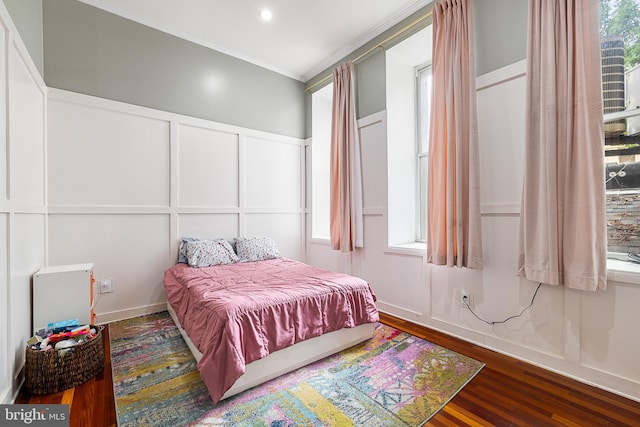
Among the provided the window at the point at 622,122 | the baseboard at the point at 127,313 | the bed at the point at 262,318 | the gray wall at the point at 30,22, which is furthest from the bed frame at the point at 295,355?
the gray wall at the point at 30,22

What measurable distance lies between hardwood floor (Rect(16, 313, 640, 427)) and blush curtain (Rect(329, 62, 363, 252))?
5.95ft

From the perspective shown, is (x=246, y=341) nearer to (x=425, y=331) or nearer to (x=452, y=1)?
(x=425, y=331)

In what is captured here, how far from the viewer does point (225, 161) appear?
3.57 m

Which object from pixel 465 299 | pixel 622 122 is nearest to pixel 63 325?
pixel 465 299

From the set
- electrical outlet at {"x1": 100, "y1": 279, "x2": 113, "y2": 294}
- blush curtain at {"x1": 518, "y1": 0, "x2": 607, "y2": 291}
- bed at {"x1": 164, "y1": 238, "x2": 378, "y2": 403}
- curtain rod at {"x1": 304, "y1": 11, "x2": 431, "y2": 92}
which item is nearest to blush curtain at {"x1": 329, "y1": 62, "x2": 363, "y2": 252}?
curtain rod at {"x1": 304, "y1": 11, "x2": 431, "y2": 92}

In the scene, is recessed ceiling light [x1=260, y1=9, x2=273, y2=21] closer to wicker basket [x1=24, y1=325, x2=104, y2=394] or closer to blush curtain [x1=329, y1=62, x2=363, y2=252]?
blush curtain [x1=329, y1=62, x2=363, y2=252]

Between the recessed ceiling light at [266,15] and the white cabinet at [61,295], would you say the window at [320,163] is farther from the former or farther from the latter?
the white cabinet at [61,295]

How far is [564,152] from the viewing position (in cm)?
183

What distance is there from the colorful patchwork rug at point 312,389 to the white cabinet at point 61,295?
407mm

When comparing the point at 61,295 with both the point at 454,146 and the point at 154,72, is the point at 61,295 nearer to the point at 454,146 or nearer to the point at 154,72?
the point at 154,72

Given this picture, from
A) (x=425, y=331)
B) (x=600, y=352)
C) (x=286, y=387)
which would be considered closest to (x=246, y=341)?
(x=286, y=387)

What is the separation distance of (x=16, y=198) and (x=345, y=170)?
280 centimetres

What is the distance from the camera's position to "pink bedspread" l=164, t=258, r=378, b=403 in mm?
1623

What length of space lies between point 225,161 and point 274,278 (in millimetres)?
1803
